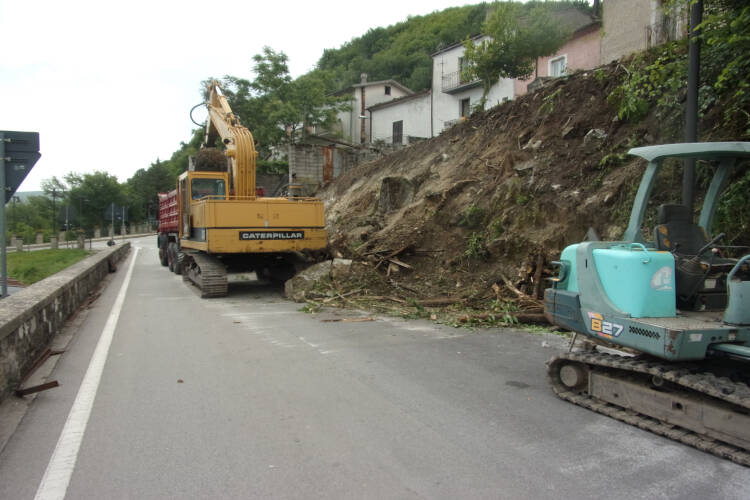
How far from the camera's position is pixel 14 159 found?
782 cm

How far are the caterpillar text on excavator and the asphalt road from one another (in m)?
0.23

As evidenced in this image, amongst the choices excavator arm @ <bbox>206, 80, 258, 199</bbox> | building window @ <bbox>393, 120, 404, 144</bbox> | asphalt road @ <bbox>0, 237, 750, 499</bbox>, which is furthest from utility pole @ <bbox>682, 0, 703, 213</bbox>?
building window @ <bbox>393, 120, 404, 144</bbox>

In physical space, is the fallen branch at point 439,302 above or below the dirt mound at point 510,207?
below

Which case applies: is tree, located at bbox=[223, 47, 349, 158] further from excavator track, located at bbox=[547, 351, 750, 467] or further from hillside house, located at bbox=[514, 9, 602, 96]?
excavator track, located at bbox=[547, 351, 750, 467]

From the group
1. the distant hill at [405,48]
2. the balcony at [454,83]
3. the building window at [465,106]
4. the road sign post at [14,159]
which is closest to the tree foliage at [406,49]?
the distant hill at [405,48]

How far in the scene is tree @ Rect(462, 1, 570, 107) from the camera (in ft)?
83.6

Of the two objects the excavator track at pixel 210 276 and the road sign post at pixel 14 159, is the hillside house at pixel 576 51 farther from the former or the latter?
the road sign post at pixel 14 159

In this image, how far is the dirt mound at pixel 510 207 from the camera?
10.2 m

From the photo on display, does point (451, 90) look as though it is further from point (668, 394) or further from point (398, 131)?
point (668, 394)

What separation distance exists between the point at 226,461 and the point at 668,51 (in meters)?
9.78

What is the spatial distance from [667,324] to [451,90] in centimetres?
3486

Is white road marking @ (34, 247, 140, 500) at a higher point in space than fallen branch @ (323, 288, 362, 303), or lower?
lower

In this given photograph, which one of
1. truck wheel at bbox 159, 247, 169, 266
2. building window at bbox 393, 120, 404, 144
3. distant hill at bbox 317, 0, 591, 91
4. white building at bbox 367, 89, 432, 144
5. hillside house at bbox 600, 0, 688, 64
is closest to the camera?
hillside house at bbox 600, 0, 688, 64

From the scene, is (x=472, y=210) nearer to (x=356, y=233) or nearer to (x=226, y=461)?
(x=356, y=233)
